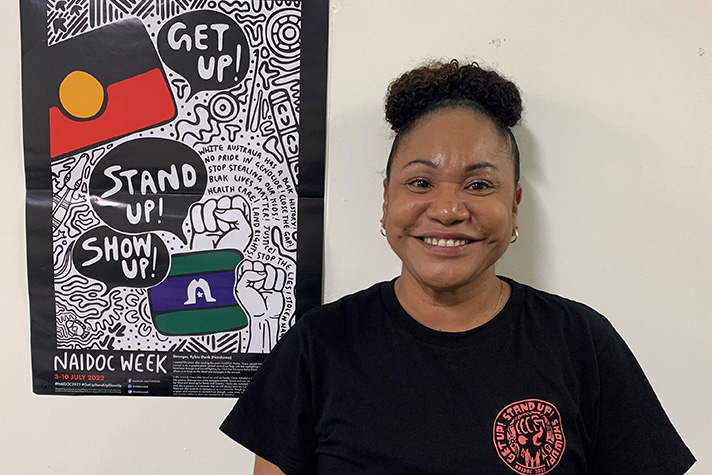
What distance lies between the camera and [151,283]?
1.00 metres

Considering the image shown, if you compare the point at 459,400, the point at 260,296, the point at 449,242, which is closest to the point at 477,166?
the point at 449,242

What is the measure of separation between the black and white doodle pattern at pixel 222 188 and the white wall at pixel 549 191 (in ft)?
0.28

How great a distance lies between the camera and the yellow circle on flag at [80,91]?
0.97 metres

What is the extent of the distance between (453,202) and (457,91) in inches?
8.4

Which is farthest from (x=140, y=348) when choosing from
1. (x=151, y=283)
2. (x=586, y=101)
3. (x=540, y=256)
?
(x=586, y=101)

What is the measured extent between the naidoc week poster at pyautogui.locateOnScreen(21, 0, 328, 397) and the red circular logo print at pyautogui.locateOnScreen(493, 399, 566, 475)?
1.38 ft

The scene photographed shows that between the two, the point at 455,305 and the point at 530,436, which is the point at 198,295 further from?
the point at 530,436

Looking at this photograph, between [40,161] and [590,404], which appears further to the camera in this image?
[40,161]

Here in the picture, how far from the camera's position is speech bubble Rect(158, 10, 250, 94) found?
3.18 ft

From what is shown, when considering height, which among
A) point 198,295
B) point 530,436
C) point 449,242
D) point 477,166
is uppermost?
point 477,166

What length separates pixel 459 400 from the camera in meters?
0.78

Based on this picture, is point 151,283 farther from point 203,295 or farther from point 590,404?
point 590,404

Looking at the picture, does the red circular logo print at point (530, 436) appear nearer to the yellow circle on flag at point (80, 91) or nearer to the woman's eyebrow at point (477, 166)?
the woman's eyebrow at point (477, 166)

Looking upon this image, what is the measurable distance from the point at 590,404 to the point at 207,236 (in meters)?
0.73
